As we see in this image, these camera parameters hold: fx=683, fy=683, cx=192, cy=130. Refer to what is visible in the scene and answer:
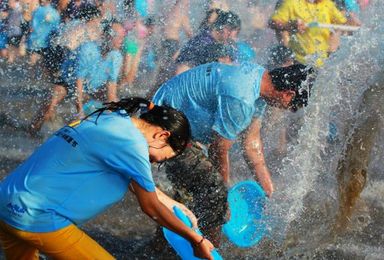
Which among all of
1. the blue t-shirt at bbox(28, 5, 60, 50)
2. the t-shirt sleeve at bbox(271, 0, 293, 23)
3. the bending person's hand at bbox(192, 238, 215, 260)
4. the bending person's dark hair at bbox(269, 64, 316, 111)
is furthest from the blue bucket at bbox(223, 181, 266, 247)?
the blue t-shirt at bbox(28, 5, 60, 50)

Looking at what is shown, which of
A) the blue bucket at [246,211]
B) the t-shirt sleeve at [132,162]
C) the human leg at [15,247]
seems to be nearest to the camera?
the t-shirt sleeve at [132,162]

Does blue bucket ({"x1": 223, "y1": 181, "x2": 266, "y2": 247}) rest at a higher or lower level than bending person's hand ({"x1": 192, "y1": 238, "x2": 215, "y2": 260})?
lower

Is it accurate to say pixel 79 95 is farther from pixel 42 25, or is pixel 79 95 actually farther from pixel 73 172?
pixel 73 172

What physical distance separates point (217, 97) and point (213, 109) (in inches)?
4.8

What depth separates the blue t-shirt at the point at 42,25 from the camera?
791 cm

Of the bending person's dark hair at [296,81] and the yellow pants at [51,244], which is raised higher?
→ the bending person's dark hair at [296,81]

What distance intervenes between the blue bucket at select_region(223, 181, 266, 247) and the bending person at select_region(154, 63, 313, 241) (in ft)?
0.73

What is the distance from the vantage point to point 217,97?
14.2ft

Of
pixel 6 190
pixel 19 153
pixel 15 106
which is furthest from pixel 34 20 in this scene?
pixel 6 190

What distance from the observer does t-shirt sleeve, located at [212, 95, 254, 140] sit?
14.1 ft

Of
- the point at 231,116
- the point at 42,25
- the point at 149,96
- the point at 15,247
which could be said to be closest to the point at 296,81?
the point at 231,116

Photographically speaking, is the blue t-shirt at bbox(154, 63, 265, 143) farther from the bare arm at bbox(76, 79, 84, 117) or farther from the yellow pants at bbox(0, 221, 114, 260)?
the bare arm at bbox(76, 79, 84, 117)

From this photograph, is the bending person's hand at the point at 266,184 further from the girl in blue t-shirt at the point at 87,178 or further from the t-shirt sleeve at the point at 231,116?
the girl in blue t-shirt at the point at 87,178

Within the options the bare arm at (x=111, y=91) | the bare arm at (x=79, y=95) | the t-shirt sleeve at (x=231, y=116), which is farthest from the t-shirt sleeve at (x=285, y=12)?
the t-shirt sleeve at (x=231, y=116)
